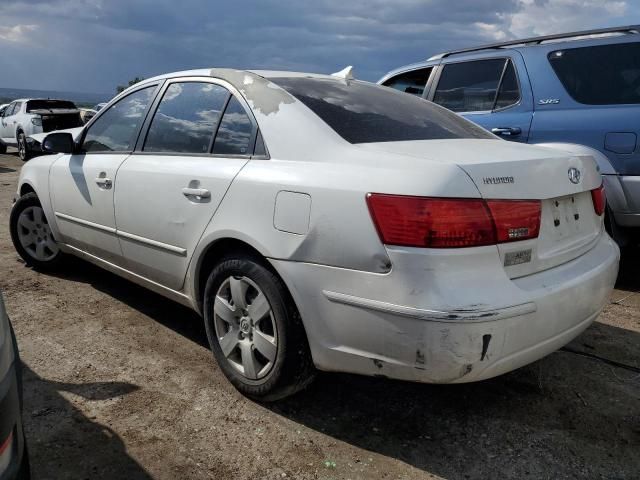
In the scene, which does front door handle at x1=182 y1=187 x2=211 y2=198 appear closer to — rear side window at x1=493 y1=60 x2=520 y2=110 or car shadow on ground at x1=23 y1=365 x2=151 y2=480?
car shadow on ground at x1=23 y1=365 x2=151 y2=480

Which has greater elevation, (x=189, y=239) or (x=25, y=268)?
(x=189, y=239)

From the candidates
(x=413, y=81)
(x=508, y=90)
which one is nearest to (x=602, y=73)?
(x=508, y=90)

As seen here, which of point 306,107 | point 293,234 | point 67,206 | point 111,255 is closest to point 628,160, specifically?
point 306,107

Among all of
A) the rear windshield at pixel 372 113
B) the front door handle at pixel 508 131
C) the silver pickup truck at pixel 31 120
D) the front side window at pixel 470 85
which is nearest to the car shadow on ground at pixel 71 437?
the rear windshield at pixel 372 113

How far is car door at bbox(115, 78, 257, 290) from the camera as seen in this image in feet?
9.48

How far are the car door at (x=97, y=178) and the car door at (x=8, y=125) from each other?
14041 mm

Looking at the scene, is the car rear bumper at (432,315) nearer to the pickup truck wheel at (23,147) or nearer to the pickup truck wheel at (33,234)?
the pickup truck wheel at (33,234)

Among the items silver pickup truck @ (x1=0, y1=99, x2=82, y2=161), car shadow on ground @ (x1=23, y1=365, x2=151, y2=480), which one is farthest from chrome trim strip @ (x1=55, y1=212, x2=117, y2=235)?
silver pickup truck @ (x1=0, y1=99, x2=82, y2=161)

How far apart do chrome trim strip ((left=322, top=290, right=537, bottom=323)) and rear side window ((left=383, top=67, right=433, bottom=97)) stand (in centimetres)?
425

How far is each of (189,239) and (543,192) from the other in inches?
67.7

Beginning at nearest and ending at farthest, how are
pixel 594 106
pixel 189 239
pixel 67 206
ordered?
pixel 189 239 → pixel 67 206 → pixel 594 106

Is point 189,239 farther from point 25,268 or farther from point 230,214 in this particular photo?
point 25,268

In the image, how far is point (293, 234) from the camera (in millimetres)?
2408

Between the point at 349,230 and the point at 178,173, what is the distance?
4.13 feet
